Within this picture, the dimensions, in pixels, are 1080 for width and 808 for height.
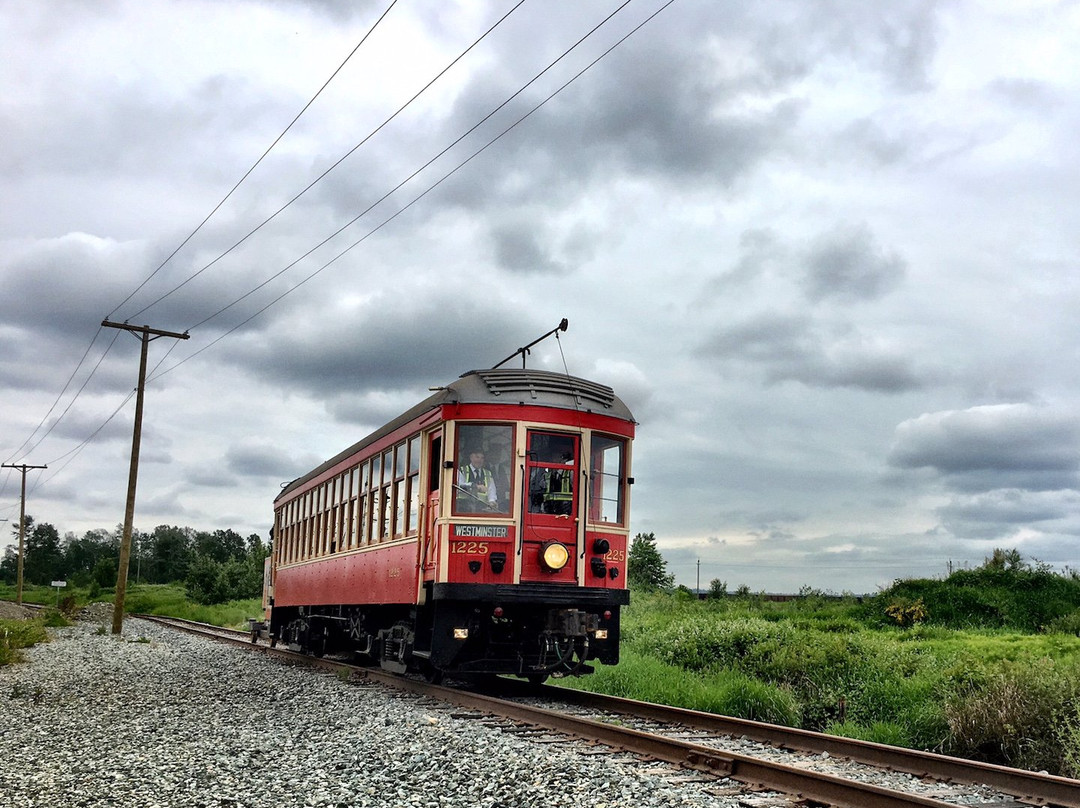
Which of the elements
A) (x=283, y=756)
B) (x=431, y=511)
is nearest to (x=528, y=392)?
(x=431, y=511)

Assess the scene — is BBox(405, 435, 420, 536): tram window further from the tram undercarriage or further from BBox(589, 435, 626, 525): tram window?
BBox(589, 435, 626, 525): tram window

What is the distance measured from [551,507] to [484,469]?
850 millimetres

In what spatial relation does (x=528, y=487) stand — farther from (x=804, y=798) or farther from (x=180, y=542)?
(x=180, y=542)

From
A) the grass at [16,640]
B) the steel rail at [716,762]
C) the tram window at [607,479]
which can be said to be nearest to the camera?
the steel rail at [716,762]

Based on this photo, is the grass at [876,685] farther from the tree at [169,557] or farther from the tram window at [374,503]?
the tree at [169,557]

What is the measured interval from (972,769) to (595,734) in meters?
2.99

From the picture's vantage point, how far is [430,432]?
11562mm

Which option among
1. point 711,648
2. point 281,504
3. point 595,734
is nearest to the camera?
point 595,734

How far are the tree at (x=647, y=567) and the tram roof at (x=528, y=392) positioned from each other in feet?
83.0

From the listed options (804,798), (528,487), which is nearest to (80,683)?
(528,487)

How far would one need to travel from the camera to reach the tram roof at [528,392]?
11.3 metres

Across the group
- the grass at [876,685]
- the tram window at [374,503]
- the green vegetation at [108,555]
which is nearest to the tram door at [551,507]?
the grass at [876,685]

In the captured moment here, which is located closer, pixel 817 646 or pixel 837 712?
pixel 837 712

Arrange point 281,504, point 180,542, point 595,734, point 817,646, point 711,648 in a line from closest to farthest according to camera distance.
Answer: point 595,734 < point 817,646 < point 711,648 < point 281,504 < point 180,542
